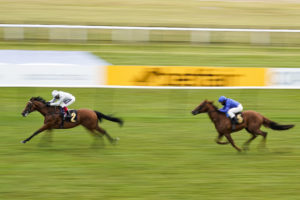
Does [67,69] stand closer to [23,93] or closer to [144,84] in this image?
[144,84]

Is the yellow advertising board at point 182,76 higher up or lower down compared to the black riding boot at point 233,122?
higher up

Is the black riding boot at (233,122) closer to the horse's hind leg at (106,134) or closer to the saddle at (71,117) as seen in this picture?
the horse's hind leg at (106,134)

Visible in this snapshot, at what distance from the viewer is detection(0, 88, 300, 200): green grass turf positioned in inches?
287

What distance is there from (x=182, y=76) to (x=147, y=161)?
13.7 ft

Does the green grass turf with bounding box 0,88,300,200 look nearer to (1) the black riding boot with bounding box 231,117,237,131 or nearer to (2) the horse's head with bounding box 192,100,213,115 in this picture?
(1) the black riding boot with bounding box 231,117,237,131

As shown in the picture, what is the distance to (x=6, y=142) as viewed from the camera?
9711 mm

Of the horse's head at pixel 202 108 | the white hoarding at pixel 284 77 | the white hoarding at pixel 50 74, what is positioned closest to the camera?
the horse's head at pixel 202 108

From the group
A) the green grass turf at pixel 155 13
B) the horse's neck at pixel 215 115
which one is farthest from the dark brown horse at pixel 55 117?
the green grass turf at pixel 155 13

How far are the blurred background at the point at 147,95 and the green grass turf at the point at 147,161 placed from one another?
0.02 meters

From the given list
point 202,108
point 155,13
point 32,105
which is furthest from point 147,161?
point 155,13

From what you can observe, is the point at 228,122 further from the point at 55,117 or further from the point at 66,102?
the point at 55,117

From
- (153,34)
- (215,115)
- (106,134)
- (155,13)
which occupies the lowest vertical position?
(106,134)

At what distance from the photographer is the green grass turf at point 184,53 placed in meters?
18.0

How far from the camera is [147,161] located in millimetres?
8680
